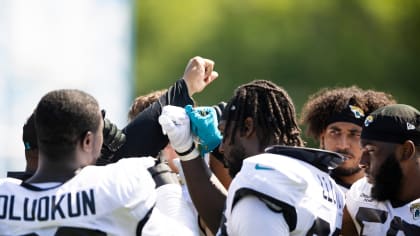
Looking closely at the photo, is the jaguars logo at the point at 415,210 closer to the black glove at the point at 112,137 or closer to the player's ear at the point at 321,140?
the black glove at the point at 112,137

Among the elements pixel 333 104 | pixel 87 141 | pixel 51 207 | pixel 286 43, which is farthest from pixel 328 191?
pixel 286 43

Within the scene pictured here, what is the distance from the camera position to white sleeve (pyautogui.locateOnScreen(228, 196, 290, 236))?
2723 millimetres

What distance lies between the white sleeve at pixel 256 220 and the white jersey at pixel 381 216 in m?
0.57

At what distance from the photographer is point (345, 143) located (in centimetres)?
426

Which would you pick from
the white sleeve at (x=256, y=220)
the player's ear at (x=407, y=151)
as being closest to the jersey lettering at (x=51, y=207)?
the white sleeve at (x=256, y=220)

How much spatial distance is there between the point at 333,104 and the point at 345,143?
0.29 metres

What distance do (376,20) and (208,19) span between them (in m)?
1.55

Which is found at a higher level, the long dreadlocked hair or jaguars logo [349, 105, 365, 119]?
the long dreadlocked hair

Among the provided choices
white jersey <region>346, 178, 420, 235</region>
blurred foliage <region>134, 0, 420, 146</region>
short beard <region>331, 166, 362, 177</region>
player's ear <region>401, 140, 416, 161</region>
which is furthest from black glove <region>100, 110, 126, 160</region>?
blurred foliage <region>134, 0, 420, 146</region>

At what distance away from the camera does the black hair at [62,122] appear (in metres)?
2.73

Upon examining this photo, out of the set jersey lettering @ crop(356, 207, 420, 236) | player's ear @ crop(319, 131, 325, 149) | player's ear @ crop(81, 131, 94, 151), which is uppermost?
player's ear @ crop(81, 131, 94, 151)

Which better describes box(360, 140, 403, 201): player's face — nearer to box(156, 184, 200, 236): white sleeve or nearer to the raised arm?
→ box(156, 184, 200, 236): white sleeve

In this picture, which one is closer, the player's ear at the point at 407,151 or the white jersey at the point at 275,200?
the white jersey at the point at 275,200

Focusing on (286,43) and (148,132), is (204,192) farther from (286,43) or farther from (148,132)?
(286,43)
